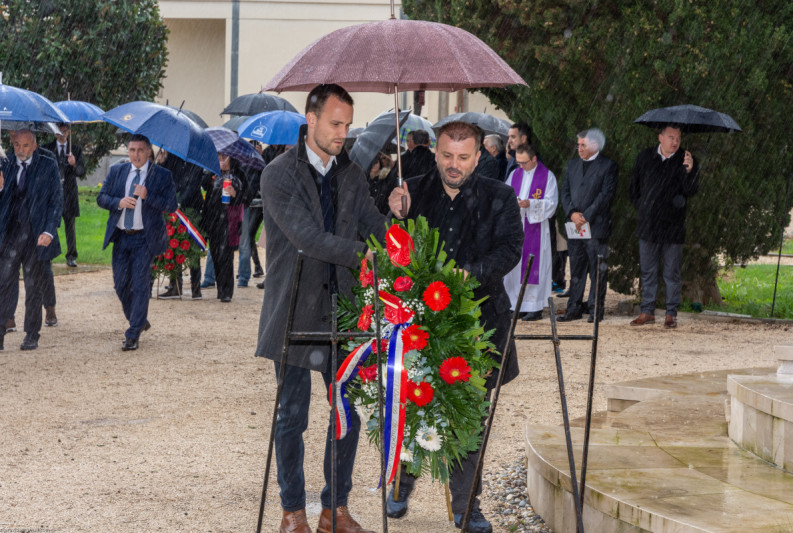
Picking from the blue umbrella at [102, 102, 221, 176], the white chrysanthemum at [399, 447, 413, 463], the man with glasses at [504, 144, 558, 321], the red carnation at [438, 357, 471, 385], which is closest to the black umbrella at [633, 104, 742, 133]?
the man with glasses at [504, 144, 558, 321]

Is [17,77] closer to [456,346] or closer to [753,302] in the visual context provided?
[753,302]

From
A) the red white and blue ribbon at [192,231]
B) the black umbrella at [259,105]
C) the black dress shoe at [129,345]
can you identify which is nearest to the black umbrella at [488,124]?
the black umbrella at [259,105]

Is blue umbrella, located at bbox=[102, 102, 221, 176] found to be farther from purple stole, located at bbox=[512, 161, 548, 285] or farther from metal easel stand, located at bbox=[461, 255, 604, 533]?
metal easel stand, located at bbox=[461, 255, 604, 533]

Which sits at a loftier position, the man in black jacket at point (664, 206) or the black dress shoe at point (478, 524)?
the man in black jacket at point (664, 206)

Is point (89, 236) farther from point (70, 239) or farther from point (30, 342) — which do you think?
point (30, 342)

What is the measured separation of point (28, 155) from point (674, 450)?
22.0 ft

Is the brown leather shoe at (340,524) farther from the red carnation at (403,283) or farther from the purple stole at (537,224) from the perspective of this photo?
the purple stole at (537,224)

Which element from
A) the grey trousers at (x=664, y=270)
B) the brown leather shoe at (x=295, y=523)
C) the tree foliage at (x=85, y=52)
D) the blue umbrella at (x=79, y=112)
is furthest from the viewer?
the tree foliage at (x=85, y=52)

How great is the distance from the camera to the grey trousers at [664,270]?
11078mm

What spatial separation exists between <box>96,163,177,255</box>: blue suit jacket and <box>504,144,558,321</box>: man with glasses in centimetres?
379

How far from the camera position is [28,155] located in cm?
966

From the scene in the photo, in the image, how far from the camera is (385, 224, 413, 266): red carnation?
4.27 m

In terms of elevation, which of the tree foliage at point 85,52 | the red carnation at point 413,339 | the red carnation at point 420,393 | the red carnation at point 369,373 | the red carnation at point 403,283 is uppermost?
the tree foliage at point 85,52

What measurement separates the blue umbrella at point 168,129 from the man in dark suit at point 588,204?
3843 millimetres
